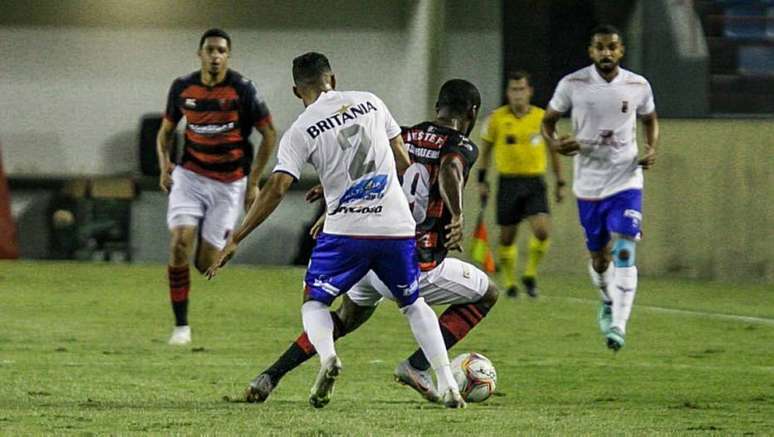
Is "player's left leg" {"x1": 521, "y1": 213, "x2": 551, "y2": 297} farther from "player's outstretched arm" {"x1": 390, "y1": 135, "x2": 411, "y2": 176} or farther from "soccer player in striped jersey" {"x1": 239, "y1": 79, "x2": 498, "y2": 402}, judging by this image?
"player's outstretched arm" {"x1": 390, "y1": 135, "x2": 411, "y2": 176}

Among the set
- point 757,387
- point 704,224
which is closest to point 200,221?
point 757,387

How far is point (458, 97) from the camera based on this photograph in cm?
821

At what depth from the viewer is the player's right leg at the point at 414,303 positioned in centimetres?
789

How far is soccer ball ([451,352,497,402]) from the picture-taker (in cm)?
838

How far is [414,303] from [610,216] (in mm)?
4400

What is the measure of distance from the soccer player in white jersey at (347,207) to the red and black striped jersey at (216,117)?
3.89m

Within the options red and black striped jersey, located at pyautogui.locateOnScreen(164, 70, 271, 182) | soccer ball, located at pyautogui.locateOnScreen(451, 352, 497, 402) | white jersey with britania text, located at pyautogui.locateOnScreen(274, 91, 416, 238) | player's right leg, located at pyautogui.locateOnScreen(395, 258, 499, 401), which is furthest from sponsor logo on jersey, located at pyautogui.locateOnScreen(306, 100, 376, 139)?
red and black striped jersey, located at pyautogui.locateOnScreen(164, 70, 271, 182)

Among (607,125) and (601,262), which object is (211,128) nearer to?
(607,125)

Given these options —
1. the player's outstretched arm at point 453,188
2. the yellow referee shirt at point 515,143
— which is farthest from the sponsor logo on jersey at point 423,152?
the yellow referee shirt at point 515,143

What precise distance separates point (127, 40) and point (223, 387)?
46.3 feet

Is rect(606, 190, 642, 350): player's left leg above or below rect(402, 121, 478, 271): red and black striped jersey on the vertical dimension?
below

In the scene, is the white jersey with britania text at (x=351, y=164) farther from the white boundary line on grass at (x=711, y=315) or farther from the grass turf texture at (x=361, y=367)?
the white boundary line on grass at (x=711, y=315)

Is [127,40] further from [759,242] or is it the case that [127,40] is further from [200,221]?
[200,221]

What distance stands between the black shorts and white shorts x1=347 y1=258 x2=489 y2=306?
807 cm
